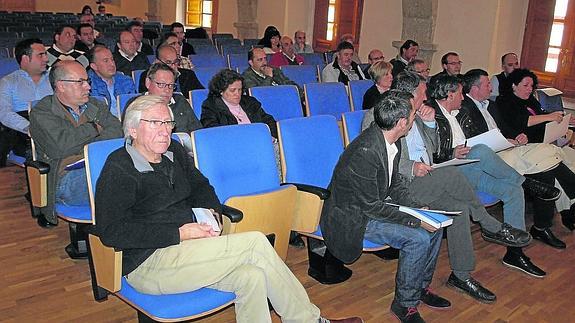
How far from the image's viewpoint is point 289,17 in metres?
11.8

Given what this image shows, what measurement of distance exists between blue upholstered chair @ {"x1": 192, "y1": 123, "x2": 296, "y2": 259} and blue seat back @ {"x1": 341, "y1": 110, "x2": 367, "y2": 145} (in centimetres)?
75

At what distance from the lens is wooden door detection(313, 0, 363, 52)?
11.1m

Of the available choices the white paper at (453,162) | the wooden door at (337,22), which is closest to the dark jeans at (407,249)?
the white paper at (453,162)

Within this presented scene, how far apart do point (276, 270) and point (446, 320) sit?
1.19 m

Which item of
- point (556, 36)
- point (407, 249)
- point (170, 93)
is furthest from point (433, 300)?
point (556, 36)

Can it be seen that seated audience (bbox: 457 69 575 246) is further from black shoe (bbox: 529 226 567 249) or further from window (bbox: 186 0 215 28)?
window (bbox: 186 0 215 28)

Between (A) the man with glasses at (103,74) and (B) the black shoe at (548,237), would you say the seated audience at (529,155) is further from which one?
(A) the man with glasses at (103,74)

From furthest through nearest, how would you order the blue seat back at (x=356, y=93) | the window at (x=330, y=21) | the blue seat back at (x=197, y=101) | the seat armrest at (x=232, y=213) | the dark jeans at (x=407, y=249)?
the window at (x=330, y=21) → the blue seat back at (x=356, y=93) → the blue seat back at (x=197, y=101) → the dark jeans at (x=407, y=249) → the seat armrest at (x=232, y=213)

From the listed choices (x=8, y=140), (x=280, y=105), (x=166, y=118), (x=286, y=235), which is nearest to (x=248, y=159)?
(x=286, y=235)

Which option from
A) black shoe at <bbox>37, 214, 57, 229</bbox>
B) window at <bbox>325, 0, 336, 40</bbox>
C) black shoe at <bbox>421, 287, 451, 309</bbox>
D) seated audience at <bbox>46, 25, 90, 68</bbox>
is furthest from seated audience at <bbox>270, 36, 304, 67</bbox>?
black shoe at <bbox>421, 287, 451, 309</bbox>

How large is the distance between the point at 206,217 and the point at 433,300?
1444 millimetres

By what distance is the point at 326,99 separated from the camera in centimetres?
473

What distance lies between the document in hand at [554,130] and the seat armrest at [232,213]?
3.11 meters

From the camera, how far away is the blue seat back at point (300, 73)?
5961mm
